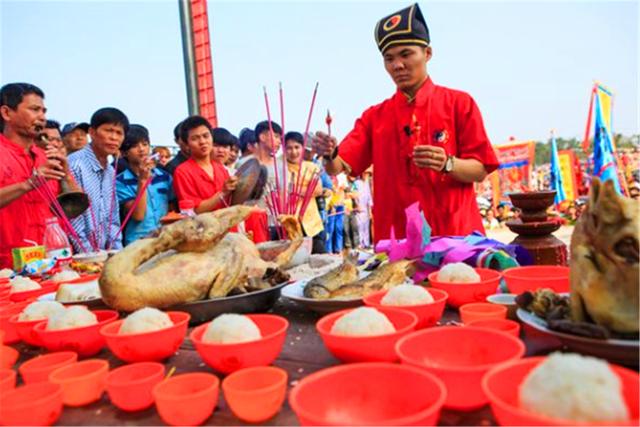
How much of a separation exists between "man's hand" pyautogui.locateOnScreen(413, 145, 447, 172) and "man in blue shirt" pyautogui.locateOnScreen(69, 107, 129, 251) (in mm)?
2575

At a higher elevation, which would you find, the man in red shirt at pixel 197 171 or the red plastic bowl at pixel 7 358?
the man in red shirt at pixel 197 171

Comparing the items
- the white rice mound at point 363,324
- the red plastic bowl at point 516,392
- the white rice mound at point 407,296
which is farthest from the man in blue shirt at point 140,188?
the red plastic bowl at point 516,392

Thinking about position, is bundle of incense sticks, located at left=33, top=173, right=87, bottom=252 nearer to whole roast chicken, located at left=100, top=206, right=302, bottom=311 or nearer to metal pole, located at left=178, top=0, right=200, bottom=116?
whole roast chicken, located at left=100, top=206, right=302, bottom=311

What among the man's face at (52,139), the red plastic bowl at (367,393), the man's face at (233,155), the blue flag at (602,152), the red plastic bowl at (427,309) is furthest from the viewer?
the blue flag at (602,152)

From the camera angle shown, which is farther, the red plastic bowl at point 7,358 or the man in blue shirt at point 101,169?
the man in blue shirt at point 101,169

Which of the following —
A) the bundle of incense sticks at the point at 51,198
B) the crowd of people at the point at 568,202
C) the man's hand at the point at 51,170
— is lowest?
the crowd of people at the point at 568,202

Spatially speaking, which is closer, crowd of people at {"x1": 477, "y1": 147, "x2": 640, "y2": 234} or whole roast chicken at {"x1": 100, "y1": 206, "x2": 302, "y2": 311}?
whole roast chicken at {"x1": 100, "y1": 206, "x2": 302, "y2": 311}

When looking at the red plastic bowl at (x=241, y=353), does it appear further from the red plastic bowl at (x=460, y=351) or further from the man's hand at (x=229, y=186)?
the man's hand at (x=229, y=186)

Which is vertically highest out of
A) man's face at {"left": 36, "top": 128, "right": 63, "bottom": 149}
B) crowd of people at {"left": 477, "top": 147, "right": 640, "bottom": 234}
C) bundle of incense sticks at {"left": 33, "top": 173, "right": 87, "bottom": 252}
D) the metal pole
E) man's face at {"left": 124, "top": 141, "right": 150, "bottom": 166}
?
the metal pole

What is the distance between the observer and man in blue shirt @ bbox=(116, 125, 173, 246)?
402cm

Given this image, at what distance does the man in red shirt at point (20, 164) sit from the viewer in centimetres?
331

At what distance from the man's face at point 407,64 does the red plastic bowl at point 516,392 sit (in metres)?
2.44

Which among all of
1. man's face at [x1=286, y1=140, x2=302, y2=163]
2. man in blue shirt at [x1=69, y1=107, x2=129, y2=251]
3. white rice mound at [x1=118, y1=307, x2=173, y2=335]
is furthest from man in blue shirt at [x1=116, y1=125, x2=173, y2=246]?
white rice mound at [x1=118, y1=307, x2=173, y2=335]

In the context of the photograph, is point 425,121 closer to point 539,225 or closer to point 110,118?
point 539,225
